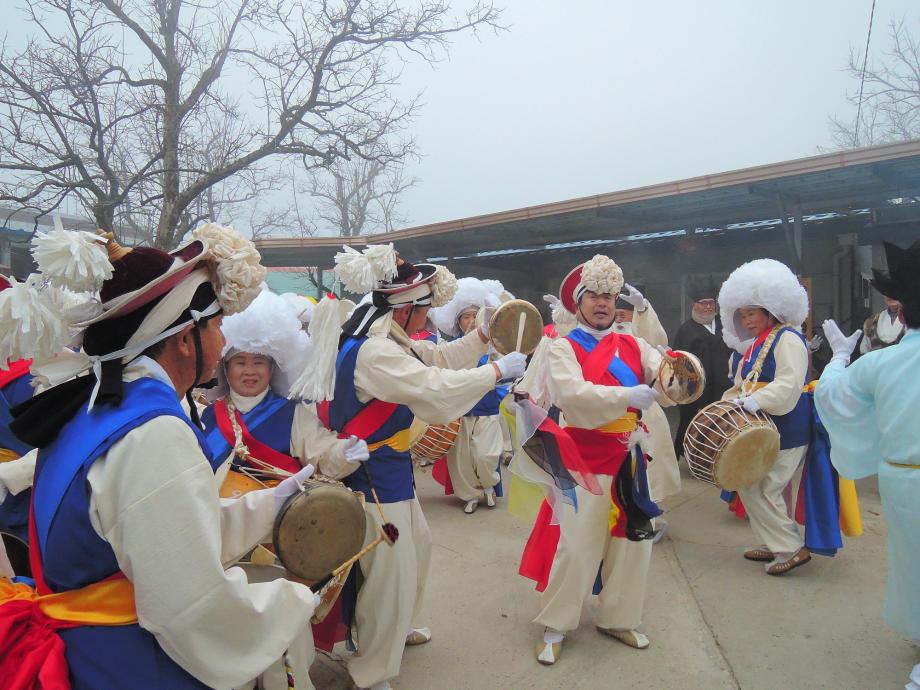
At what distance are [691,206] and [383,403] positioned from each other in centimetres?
746

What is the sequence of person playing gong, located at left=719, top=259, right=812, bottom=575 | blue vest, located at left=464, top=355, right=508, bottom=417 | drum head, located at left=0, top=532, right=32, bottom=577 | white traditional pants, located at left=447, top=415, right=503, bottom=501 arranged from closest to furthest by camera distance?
drum head, located at left=0, top=532, right=32, bottom=577, person playing gong, located at left=719, top=259, right=812, bottom=575, white traditional pants, located at left=447, top=415, right=503, bottom=501, blue vest, located at left=464, top=355, right=508, bottom=417

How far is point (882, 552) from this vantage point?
200 inches

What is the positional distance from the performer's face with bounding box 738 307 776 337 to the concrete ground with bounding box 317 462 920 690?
1.84 meters

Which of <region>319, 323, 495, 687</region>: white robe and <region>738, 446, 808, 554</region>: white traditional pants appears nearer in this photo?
<region>319, 323, 495, 687</region>: white robe

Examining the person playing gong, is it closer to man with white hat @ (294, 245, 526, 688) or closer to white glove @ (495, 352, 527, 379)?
white glove @ (495, 352, 527, 379)

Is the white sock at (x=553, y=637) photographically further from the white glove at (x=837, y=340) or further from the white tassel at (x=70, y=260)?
the white tassel at (x=70, y=260)

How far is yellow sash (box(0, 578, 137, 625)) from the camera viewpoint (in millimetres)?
1529

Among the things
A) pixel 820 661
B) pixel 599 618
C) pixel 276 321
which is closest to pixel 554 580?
pixel 599 618

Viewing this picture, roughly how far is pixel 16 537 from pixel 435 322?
499 centimetres

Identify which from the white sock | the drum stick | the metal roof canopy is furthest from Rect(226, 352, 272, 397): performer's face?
the metal roof canopy

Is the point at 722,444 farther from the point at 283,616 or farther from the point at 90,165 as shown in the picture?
the point at 90,165

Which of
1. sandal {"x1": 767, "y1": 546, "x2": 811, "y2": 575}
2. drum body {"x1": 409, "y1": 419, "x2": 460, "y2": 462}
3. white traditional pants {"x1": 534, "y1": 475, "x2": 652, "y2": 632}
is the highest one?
drum body {"x1": 409, "y1": 419, "x2": 460, "y2": 462}

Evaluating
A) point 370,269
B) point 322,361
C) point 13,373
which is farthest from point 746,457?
point 13,373

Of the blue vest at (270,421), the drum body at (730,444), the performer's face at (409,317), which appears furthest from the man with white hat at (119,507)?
the drum body at (730,444)
